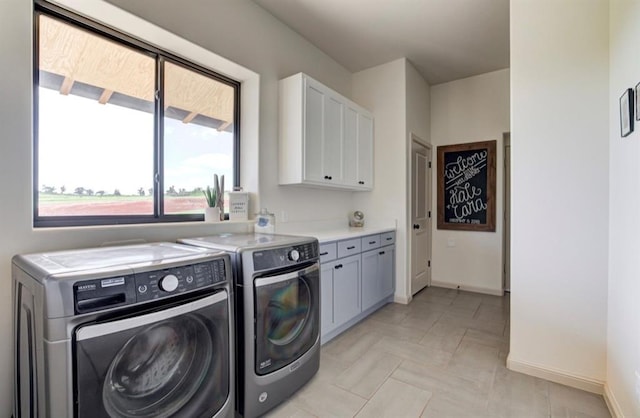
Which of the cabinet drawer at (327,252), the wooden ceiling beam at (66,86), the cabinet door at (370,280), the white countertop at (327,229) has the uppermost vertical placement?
the wooden ceiling beam at (66,86)

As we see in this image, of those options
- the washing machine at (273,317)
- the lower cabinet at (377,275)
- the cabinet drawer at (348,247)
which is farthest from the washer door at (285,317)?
the lower cabinet at (377,275)

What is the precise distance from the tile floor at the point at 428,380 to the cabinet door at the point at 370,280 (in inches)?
9.5

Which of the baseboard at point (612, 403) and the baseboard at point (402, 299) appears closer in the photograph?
the baseboard at point (612, 403)

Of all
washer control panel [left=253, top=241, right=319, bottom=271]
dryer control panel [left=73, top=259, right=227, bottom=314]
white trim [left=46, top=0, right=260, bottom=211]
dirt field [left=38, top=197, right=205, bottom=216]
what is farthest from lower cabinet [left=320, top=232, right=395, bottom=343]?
dryer control panel [left=73, top=259, right=227, bottom=314]

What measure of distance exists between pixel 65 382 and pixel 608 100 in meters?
3.11

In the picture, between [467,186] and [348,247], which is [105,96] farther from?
[467,186]

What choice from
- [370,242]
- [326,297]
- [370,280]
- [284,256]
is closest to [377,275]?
[370,280]

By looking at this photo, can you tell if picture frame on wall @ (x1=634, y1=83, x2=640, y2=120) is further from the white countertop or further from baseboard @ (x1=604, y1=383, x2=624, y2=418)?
the white countertop

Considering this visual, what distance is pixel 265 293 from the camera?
1745mm

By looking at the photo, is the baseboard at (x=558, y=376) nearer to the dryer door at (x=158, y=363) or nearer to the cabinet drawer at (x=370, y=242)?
the cabinet drawer at (x=370, y=242)

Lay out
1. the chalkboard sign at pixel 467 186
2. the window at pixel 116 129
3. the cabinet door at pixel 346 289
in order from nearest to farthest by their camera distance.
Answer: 1. the window at pixel 116 129
2. the cabinet door at pixel 346 289
3. the chalkboard sign at pixel 467 186

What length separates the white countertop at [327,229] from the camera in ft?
9.52

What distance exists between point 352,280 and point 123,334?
2.17m

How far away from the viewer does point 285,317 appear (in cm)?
189
